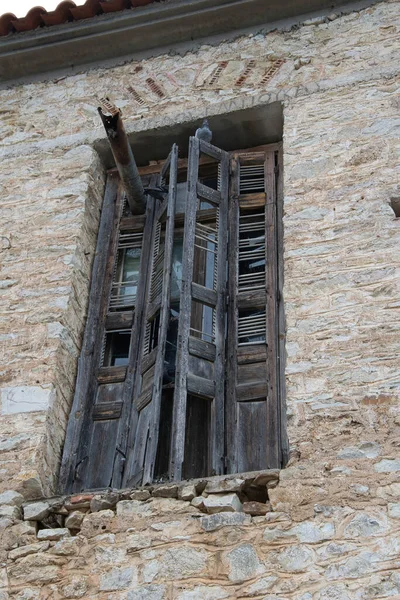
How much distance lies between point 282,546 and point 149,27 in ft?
13.8

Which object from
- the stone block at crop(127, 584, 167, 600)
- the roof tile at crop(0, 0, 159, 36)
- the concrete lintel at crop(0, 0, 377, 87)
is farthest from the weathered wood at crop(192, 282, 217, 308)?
the roof tile at crop(0, 0, 159, 36)

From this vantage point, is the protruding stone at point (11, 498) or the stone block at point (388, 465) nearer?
the stone block at point (388, 465)

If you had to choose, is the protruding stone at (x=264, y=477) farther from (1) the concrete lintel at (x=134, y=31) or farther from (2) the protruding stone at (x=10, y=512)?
(1) the concrete lintel at (x=134, y=31)

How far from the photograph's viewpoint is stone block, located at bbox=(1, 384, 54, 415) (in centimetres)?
529

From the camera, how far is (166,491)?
4.70m

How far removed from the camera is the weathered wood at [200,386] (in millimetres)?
5246

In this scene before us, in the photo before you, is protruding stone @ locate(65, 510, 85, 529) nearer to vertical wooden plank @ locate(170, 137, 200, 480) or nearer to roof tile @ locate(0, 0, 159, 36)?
vertical wooden plank @ locate(170, 137, 200, 480)

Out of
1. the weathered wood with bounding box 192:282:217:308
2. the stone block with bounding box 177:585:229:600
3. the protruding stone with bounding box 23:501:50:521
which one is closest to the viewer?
the stone block with bounding box 177:585:229:600

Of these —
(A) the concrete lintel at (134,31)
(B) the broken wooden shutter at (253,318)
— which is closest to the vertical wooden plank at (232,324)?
(B) the broken wooden shutter at (253,318)

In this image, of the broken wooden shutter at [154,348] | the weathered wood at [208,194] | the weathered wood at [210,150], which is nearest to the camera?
the broken wooden shutter at [154,348]

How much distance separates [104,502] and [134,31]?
150 inches

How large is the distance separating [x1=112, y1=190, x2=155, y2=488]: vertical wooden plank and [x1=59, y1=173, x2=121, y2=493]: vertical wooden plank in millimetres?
203

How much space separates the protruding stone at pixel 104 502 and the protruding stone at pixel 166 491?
199 millimetres

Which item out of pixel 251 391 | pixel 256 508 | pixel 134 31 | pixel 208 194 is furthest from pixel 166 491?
pixel 134 31
